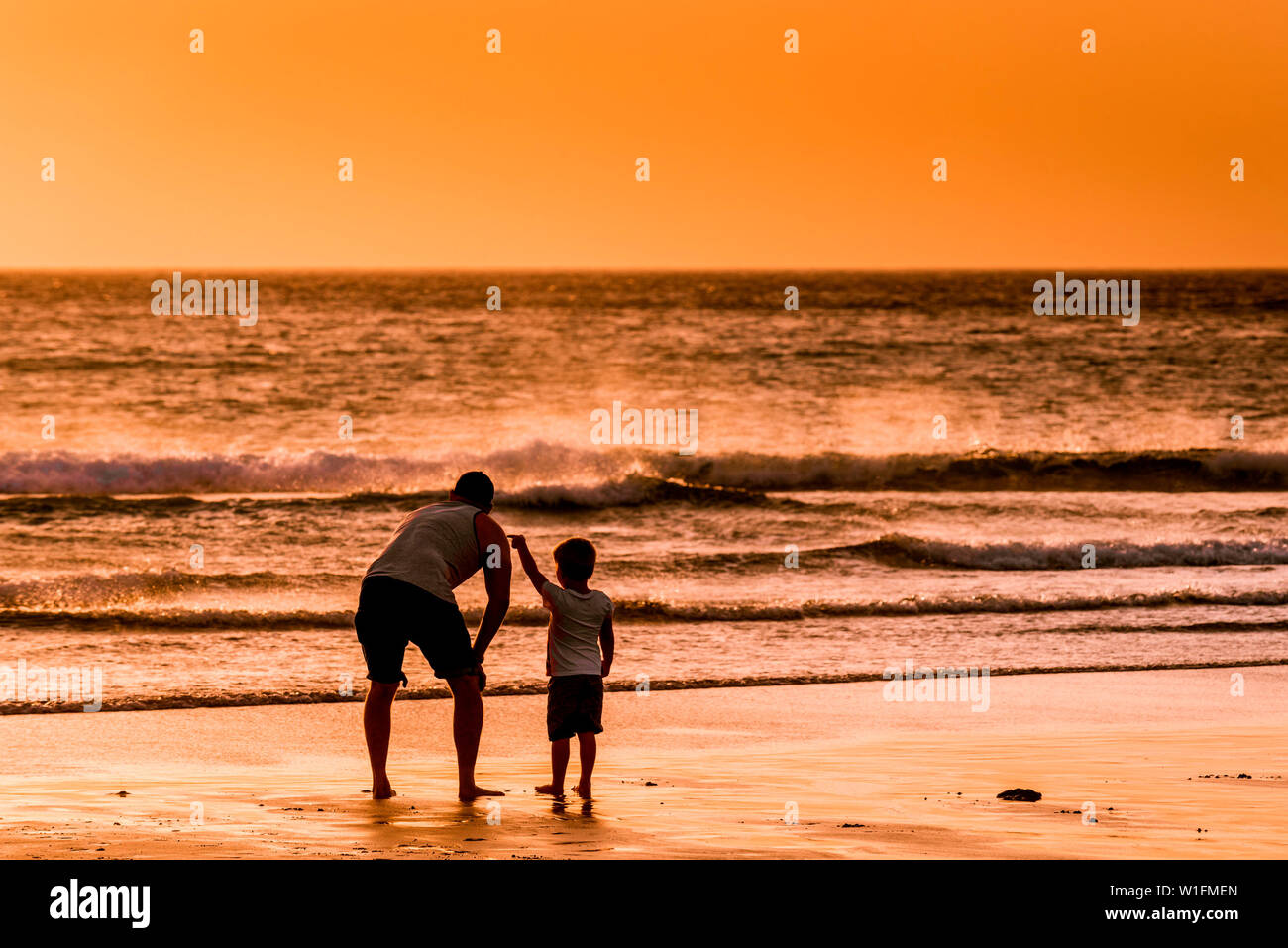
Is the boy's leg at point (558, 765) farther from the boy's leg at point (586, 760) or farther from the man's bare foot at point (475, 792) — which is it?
the man's bare foot at point (475, 792)

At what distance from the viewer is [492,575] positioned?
249 inches

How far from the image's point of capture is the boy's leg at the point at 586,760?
6582mm

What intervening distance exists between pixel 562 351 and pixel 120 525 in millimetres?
26214

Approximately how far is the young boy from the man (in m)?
0.32

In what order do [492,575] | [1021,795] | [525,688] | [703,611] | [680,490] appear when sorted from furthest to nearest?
1. [680,490]
2. [703,611]
3. [525,688]
4. [1021,795]
5. [492,575]

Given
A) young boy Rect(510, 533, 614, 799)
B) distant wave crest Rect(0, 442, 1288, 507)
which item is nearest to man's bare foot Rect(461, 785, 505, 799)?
young boy Rect(510, 533, 614, 799)

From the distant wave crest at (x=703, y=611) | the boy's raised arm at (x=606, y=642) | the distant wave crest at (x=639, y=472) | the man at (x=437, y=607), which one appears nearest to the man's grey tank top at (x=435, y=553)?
the man at (x=437, y=607)

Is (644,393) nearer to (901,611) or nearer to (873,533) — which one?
(873,533)

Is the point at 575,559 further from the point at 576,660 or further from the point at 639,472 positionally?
the point at 639,472

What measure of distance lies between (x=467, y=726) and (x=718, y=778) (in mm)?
1296

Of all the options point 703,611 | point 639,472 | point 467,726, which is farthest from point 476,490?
point 639,472

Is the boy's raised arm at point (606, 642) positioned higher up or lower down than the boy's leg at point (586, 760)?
higher up

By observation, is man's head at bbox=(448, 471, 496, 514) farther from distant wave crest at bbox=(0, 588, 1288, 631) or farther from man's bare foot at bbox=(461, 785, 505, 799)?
distant wave crest at bbox=(0, 588, 1288, 631)
